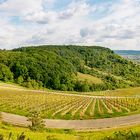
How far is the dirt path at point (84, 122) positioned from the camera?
74688 mm

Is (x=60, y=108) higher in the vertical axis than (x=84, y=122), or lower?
higher

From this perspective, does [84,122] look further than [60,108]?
No

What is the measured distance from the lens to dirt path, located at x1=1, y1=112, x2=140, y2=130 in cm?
7469

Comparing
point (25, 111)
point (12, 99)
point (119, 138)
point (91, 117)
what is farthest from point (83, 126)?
point (119, 138)

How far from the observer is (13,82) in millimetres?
197250

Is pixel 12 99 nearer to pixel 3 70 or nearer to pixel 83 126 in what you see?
pixel 83 126

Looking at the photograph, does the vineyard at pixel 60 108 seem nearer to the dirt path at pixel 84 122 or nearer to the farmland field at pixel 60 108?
the farmland field at pixel 60 108

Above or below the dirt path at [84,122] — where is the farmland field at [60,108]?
above

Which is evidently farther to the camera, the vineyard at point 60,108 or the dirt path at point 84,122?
the vineyard at point 60,108

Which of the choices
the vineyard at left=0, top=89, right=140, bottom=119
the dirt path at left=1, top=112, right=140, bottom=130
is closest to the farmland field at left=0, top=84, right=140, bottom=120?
the vineyard at left=0, top=89, right=140, bottom=119

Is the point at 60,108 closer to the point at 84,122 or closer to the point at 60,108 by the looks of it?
the point at 60,108

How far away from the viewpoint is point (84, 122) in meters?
81.0

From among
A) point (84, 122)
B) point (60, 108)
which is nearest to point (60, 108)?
point (60, 108)

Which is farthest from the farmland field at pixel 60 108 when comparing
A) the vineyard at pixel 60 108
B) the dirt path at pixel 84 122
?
the dirt path at pixel 84 122
